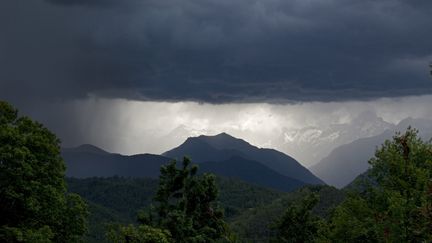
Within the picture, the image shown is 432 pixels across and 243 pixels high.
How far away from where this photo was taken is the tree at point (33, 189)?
4394 centimetres

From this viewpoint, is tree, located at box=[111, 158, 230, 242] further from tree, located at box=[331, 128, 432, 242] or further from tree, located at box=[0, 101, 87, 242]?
tree, located at box=[331, 128, 432, 242]

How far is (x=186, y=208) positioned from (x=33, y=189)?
14610 millimetres

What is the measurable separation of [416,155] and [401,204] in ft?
29.0

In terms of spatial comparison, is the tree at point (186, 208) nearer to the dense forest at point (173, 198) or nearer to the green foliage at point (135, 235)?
the dense forest at point (173, 198)

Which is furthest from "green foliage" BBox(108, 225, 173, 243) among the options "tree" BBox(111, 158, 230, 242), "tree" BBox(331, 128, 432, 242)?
"tree" BBox(331, 128, 432, 242)

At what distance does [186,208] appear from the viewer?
40.3 metres

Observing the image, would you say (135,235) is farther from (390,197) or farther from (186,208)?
(390,197)

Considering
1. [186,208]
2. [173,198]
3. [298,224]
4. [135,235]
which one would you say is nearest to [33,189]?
[173,198]

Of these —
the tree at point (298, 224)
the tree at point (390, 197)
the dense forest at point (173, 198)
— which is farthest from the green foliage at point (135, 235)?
the tree at point (298, 224)

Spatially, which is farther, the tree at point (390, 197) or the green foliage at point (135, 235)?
the tree at point (390, 197)

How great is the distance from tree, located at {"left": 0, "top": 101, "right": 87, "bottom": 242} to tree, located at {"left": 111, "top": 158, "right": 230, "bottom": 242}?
1126cm

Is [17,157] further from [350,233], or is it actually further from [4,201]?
[350,233]

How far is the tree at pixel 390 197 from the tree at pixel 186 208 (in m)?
14.1

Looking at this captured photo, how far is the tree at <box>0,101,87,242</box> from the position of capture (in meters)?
43.9
